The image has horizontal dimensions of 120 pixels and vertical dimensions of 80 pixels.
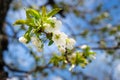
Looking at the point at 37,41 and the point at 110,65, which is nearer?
the point at 37,41

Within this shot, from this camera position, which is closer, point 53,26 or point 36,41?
point 53,26

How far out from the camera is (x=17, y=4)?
666cm

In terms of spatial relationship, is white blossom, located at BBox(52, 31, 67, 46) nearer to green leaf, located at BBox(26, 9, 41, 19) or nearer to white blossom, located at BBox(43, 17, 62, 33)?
white blossom, located at BBox(43, 17, 62, 33)

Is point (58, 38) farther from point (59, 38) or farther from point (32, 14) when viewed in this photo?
point (32, 14)

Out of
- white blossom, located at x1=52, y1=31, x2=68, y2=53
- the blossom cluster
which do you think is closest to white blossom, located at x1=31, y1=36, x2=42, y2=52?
the blossom cluster

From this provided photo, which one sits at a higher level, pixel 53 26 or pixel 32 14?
pixel 32 14

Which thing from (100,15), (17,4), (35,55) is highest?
(100,15)

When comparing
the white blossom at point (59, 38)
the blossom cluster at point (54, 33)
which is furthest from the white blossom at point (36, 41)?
the white blossom at point (59, 38)

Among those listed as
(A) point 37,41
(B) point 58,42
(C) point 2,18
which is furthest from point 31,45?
(C) point 2,18

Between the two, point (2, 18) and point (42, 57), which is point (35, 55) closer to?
point (42, 57)

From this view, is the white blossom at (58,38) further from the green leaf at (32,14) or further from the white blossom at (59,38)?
the green leaf at (32,14)

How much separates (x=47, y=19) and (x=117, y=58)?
5339 mm

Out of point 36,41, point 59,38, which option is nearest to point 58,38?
point 59,38

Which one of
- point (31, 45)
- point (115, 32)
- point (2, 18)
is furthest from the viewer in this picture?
point (115, 32)
